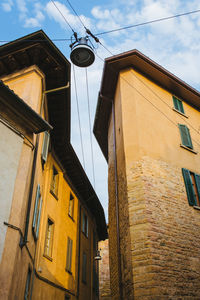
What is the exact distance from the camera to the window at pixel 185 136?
38.8 feet

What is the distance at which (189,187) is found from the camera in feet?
33.2

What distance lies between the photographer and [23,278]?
781 centimetres

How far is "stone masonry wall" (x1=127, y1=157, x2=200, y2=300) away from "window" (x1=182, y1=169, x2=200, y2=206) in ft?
0.56

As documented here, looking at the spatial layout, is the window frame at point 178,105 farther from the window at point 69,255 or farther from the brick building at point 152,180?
the window at point 69,255

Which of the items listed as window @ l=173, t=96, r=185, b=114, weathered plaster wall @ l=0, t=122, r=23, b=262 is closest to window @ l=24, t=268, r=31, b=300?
weathered plaster wall @ l=0, t=122, r=23, b=262

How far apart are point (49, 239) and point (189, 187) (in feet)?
19.7

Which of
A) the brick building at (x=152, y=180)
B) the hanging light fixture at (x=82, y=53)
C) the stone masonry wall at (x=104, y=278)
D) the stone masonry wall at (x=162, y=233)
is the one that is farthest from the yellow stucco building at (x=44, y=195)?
the stone masonry wall at (x=104, y=278)

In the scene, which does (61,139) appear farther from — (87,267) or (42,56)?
(87,267)

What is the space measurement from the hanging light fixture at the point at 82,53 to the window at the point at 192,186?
5.16m

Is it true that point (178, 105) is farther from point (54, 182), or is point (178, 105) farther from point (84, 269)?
point (84, 269)

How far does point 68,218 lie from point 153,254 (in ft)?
23.9

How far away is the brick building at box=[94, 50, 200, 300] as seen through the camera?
7.80 meters

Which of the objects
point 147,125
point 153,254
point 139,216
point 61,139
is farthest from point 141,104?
point 153,254

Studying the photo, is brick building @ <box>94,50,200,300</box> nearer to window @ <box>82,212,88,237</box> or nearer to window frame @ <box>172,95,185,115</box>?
window frame @ <box>172,95,185,115</box>
